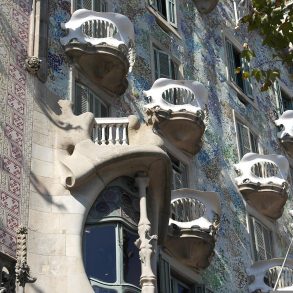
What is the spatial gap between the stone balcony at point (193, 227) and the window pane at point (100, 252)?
2943mm

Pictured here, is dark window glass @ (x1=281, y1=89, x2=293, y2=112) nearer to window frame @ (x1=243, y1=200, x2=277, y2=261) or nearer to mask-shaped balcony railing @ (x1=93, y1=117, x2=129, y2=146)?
window frame @ (x1=243, y1=200, x2=277, y2=261)

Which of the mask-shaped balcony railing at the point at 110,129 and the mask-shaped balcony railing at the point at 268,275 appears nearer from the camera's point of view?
the mask-shaped balcony railing at the point at 110,129

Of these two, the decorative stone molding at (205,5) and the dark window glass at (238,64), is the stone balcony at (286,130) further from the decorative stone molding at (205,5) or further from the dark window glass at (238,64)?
the decorative stone molding at (205,5)

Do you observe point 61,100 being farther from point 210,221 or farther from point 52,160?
point 210,221

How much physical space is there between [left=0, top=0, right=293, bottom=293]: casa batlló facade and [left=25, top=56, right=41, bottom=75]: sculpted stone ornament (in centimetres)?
3

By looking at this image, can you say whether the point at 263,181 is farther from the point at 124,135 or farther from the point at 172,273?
the point at 124,135

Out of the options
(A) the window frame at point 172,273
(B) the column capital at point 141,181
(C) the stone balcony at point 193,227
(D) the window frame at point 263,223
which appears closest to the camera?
(B) the column capital at point 141,181

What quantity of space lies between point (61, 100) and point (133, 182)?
2325 millimetres

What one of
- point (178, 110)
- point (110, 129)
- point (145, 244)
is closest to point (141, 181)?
point (110, 129)

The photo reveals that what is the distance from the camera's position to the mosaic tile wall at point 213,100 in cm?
1933

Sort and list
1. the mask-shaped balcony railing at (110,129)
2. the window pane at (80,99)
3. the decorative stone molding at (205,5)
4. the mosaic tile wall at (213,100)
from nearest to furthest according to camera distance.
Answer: the mask-shaped balcony railing at (110,129) → the window pane at (80,99) → the mosaic tile wall at (213,100) → the decorative stone molding at (205,5)

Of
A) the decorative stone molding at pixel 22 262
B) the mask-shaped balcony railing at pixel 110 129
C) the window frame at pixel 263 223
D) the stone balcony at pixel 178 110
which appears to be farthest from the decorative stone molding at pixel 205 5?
the decorative stone molding at pixel 22 262

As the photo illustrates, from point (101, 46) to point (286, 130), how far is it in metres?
10.6

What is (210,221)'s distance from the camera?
1875 cm
